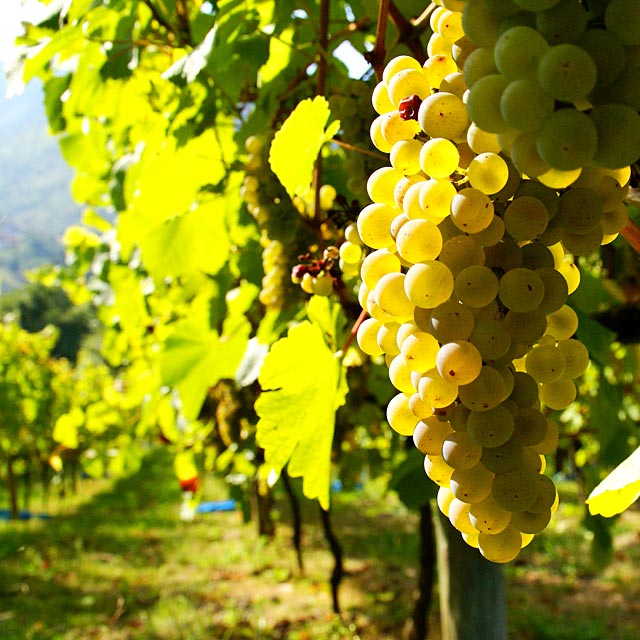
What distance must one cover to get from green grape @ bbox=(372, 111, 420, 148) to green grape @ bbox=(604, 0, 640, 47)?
168 millimetres

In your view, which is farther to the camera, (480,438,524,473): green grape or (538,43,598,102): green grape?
(480,438,524,473): green grape

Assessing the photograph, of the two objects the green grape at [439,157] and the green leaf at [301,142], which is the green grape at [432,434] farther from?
the green leaf at [301,142]

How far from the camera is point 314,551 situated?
5699 mm

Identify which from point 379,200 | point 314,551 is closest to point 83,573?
point 314,551

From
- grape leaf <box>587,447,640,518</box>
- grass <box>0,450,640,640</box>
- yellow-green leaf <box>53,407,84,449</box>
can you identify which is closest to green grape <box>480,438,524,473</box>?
grape leaf <box>587,447,640,518</box>

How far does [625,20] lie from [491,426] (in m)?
0.28

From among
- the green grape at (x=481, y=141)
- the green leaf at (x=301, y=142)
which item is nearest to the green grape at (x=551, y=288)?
the green grape at (x=481, y=141)

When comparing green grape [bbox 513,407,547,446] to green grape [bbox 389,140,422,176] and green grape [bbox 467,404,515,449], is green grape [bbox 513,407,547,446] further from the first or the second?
green grape [bbox 389,140,422,176]

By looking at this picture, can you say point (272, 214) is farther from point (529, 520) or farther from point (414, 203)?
point (529, 520)

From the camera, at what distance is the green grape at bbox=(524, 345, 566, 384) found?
53 centimetres

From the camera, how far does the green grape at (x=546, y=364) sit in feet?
1.75

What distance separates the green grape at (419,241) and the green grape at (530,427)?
0.15m

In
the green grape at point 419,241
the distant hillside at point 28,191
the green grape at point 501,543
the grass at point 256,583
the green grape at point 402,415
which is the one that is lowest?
the grass at point 256,583

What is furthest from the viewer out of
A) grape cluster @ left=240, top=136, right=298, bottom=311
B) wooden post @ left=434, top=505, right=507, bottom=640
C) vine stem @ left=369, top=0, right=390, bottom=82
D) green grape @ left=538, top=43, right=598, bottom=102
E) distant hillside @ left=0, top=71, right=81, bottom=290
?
distant hillside @ left=0, top=71, right=81, bottom=290
